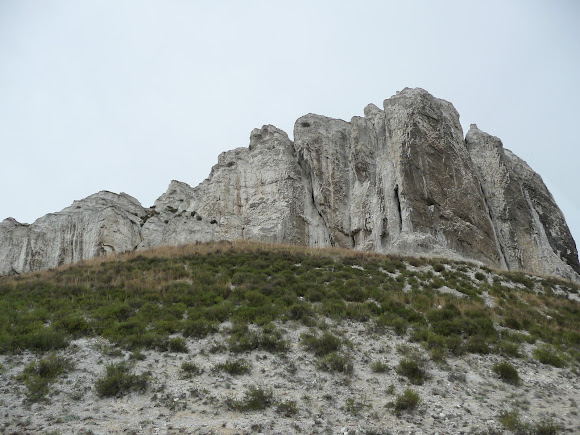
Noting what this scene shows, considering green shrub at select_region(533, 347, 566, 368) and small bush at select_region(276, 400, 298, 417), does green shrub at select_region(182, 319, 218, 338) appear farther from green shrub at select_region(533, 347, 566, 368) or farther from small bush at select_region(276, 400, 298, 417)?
green shrub at select_region(533, 347, 566, 368)

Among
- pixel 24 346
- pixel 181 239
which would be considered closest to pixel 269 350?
pixel 24 346

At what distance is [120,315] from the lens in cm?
1608

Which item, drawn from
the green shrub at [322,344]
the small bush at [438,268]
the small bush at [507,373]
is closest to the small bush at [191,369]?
the green shrub at [322,344]

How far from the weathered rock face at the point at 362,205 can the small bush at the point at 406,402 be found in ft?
70.3

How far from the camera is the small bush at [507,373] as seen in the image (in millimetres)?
12336

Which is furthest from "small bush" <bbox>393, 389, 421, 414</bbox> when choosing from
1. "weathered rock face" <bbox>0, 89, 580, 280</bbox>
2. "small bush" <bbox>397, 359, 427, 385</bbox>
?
"weathered rock face" <bbox>0, 89, 580, 280</bbox>

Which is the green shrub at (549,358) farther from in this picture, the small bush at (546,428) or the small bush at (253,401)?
the small bush at (253,401)

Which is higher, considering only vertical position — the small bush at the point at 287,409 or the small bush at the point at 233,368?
the small bush at the point at 233,368

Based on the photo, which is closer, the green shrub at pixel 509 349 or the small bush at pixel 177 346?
the small bush at pixel 177 346

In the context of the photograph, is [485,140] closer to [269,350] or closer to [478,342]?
[478,342]

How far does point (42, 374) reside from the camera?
11703 mm

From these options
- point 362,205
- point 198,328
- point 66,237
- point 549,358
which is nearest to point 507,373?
point 549,358

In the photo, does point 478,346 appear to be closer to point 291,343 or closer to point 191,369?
point 291,343

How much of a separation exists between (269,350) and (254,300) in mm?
4367
